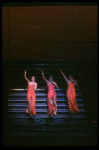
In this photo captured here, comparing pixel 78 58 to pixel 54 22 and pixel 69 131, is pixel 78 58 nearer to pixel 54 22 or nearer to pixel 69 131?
pixel 54 22

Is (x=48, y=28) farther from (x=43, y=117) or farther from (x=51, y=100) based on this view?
(x=43, y=117)

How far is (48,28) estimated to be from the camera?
6.07 m

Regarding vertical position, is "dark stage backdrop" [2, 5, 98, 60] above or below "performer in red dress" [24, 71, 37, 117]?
above

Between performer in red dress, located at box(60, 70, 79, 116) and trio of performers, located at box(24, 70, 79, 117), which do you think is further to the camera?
performer in red dress, located at box(60, 70, 79, 116)

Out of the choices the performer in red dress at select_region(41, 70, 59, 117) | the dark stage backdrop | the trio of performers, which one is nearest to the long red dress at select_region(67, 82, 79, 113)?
the trio of performers

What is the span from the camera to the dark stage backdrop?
5.90 m

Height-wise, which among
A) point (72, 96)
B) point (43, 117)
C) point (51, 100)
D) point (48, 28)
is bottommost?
point (43, 117)

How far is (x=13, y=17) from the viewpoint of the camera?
19.4 ft

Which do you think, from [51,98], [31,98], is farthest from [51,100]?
[31,98]

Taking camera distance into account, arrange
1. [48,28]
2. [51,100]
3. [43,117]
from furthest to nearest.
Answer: [48,28] < [51,100] < [43,117]

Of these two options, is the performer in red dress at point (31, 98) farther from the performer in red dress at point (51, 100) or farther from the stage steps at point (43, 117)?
the performer in red dress at point (51, 100)

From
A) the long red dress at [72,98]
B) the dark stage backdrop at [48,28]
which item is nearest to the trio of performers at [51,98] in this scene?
the long red dress at [72,98]

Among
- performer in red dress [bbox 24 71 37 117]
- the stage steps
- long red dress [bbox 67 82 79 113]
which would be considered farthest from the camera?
long red dress [bbox 67 82 79 113]

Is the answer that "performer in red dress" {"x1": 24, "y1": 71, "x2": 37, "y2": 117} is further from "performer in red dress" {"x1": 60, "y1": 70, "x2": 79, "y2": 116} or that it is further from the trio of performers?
"performer in red dress" {"x1": 60, "y1": 70, "x2": 79, "y2": 116}
